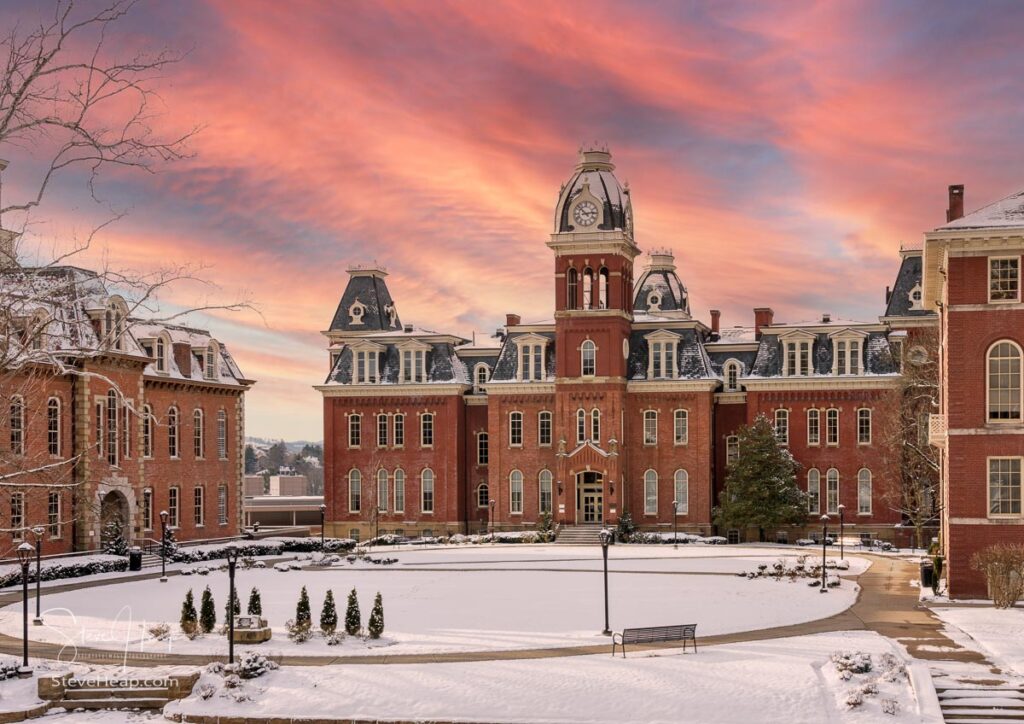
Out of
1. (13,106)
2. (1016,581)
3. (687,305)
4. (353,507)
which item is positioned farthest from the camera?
(687,305)

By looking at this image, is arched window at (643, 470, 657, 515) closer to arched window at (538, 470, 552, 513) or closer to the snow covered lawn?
arched window at (538, 470, 552, 513)

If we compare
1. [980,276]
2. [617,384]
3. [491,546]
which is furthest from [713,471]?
[980,276]

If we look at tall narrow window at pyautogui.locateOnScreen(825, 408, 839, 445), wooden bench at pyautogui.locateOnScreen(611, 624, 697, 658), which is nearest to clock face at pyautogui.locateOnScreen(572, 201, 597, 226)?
tall narrow window at pyautogui.locateOnScreen(825, 408, 839, 445)

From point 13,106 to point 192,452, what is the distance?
4200 centimetres

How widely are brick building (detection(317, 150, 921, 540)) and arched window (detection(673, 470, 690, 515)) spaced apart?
0.25ft

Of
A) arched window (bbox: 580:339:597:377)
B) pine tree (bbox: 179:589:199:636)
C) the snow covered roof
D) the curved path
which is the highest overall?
the snow covered roof

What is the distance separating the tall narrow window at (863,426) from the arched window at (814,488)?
2865mm

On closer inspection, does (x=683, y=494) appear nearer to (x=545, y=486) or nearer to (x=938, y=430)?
(x=545, y=486)

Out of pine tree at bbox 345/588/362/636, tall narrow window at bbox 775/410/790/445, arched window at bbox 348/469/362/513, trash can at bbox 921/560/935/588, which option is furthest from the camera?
arched window at bbox 348/469/362/513

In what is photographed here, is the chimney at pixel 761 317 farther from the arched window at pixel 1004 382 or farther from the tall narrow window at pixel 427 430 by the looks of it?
the arched window at pixel 1004 382

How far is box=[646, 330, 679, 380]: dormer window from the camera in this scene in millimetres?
65000

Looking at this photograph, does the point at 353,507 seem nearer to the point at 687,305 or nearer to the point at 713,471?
the point at 713,471

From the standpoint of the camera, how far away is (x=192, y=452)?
58.4 meters

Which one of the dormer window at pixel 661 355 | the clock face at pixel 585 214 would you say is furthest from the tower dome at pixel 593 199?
the dormer window at pixel 661 355
